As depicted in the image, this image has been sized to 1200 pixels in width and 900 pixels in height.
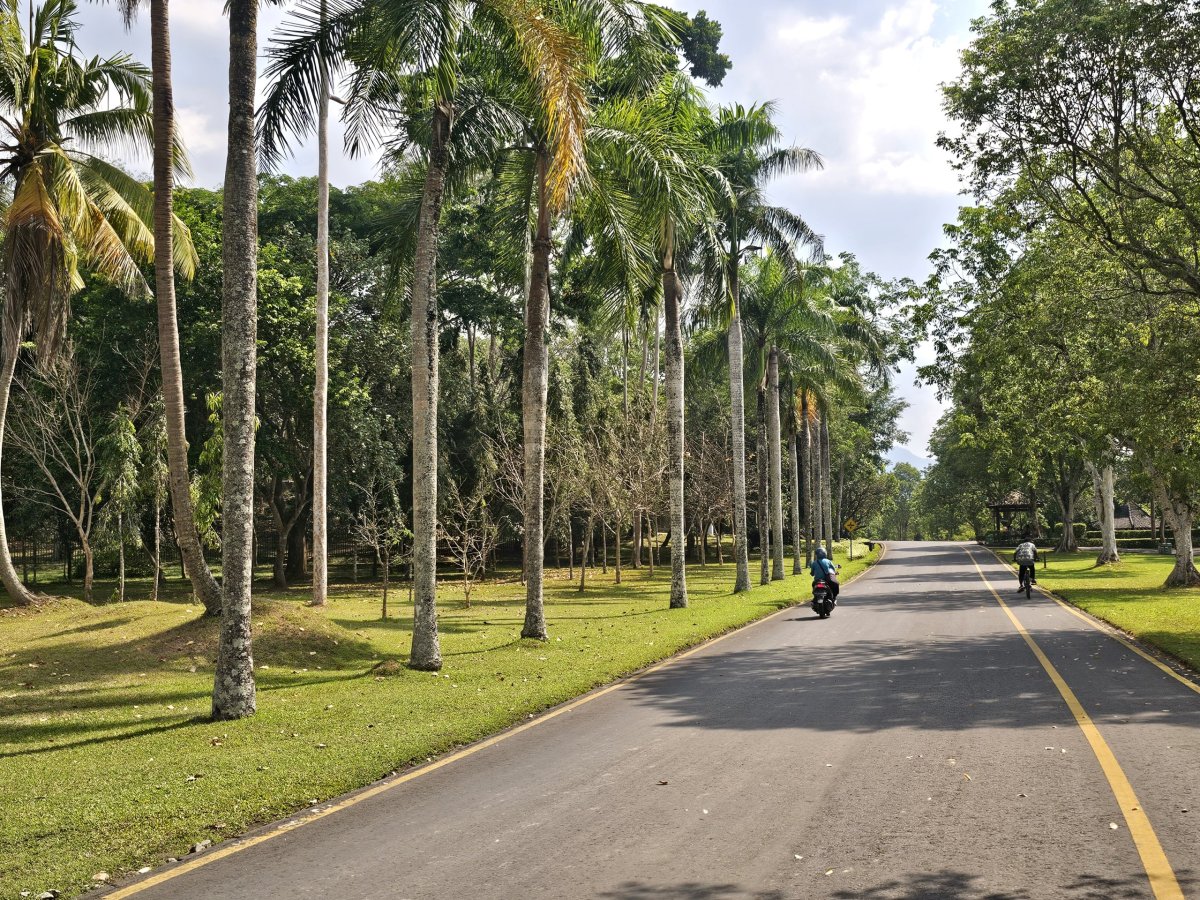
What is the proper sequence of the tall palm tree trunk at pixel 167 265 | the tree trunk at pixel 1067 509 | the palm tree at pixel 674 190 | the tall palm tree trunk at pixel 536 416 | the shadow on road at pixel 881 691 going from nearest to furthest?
the shadow on road at pixel 881 691, the tall palm tree trunk at pixel 167 265, the tall palm tree trunk at pixel 536 416, the palm tree at pixel 674 190, the tree trunk at pixel 1067 509

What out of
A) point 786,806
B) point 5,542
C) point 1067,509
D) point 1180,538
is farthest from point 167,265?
point 1067,509

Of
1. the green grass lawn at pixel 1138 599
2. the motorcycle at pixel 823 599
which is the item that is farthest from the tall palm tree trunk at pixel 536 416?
the green grass lawn at pixel 1138 599

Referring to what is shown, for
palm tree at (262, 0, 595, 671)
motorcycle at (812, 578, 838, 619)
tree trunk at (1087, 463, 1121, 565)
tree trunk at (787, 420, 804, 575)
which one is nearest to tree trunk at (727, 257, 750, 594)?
motorcycle at (812, 578, 838, 619)

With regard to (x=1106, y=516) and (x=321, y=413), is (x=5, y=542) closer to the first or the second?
(x=321, y=413)

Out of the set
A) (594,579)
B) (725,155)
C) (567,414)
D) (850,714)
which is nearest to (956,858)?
(850,714)

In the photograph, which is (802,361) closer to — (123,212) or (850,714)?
(123,212)

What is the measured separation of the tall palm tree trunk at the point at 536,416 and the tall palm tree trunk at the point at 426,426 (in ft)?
9.92

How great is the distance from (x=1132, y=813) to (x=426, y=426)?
993cm

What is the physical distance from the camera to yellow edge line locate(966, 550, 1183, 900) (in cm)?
495

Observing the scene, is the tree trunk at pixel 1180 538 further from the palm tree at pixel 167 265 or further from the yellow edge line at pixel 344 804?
the palm tree at pixel 167 265

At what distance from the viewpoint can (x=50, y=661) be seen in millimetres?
14430

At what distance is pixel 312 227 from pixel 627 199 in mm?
25189

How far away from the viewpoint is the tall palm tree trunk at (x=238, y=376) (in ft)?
33.5

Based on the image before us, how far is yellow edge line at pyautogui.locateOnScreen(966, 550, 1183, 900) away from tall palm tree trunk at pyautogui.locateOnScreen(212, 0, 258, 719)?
8.02 m
